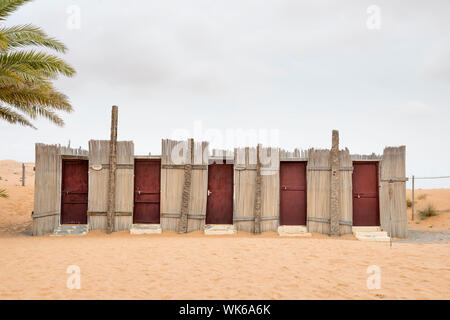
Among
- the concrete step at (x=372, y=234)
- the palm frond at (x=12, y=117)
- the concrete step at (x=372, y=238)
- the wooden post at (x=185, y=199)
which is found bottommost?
the concrete step at (x=372, y=238)

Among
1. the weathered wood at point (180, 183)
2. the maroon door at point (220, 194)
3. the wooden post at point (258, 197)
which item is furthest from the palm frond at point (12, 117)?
the wooden post at point (258, 197)

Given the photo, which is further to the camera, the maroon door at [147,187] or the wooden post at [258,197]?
the maroon door at [147,187]

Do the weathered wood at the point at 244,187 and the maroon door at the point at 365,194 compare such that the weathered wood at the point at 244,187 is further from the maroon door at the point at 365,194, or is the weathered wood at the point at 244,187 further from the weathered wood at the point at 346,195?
the maroon door at the point at 365,194

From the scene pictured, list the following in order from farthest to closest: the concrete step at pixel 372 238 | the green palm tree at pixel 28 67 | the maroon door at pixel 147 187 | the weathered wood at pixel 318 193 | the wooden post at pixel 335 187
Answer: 1. the maroon door at pixel 147 187
2. the weathered wood at pixel 318 193
3. the wooden post at pixel 335 187
4. the concrete step at pixel 372 238
5. the green palm tree at pixel 28 67

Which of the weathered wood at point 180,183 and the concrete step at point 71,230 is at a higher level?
the weathered wood at point 180,183

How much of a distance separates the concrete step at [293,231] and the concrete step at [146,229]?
3.81 m

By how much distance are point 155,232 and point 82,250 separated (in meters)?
3.05

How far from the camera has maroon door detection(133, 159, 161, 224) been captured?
10.8 metres

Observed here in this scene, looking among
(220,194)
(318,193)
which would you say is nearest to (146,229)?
(220,194)

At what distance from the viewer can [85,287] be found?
4.74 meters

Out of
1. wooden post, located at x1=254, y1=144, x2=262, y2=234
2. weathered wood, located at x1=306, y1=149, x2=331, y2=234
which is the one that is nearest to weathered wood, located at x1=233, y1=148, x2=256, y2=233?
wooden post, located at x1=254, y1=144, x2=262, y2=234

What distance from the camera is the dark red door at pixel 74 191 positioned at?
10.9 m
